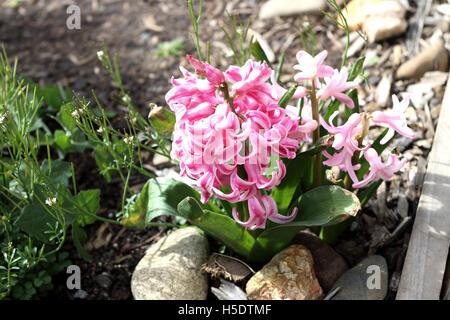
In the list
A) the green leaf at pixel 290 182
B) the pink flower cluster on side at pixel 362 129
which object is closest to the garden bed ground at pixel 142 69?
the green leaf at pixel 290 182

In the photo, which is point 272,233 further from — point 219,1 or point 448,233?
point 219,1

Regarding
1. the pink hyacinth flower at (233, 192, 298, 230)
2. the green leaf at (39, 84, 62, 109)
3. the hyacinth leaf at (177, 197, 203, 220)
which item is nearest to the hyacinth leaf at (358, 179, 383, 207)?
the pink hyacinth flower at (233, 192, 298, 230)

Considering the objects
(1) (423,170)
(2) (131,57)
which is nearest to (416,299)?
(1) (423,170)

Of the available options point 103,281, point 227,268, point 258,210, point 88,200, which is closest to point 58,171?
point 88,200

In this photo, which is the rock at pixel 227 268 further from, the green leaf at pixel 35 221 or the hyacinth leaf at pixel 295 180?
the green leaf at pixel 35 221

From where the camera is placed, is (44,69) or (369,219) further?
(44,69)
